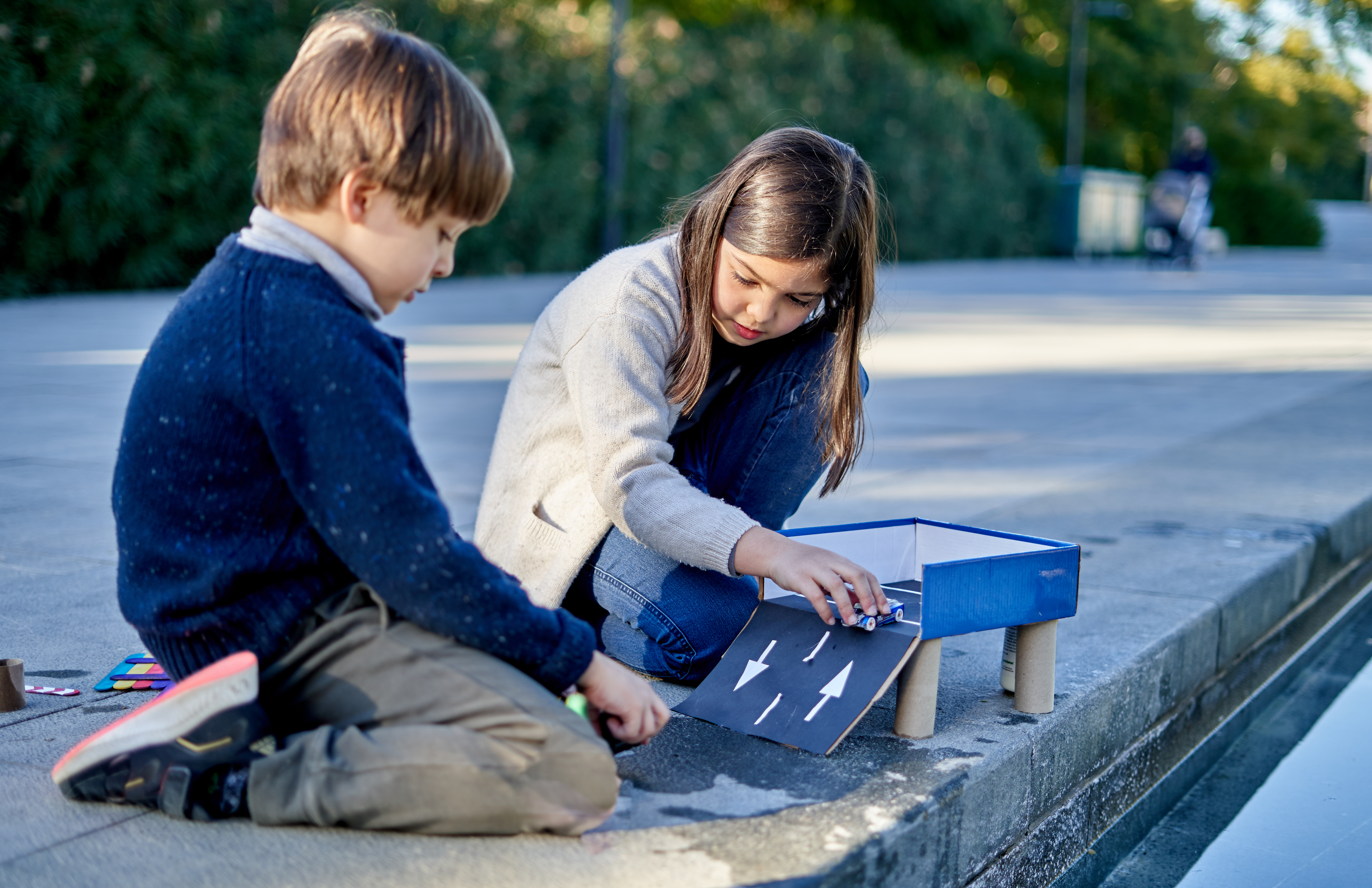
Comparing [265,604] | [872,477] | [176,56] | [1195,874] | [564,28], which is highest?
[564,28]

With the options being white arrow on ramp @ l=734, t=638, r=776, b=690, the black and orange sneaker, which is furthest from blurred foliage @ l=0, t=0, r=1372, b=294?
the black and orange sneaker

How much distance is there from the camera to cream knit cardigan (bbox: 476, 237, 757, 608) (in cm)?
230

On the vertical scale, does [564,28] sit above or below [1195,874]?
above

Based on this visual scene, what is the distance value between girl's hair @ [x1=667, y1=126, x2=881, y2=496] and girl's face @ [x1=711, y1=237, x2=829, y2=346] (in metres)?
0.01

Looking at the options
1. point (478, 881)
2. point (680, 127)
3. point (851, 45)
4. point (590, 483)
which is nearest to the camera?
point (478, 881)

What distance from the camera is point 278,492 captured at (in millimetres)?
1742

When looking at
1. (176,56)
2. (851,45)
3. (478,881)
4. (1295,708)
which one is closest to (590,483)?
(478,881)

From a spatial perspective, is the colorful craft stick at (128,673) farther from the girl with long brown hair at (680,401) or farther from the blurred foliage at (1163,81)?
the blurred foliage at (1163,81)

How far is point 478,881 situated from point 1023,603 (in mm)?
1030

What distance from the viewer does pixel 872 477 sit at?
473 cm

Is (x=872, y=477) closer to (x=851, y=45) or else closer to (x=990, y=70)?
(x=851, y=45)

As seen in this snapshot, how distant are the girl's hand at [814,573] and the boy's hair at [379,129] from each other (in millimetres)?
769

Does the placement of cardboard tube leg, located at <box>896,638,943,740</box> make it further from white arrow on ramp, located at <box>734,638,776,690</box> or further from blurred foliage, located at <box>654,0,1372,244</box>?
blurred foliage, located at <box>654,0,1372,244</box>

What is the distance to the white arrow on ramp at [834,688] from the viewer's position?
2.12m
